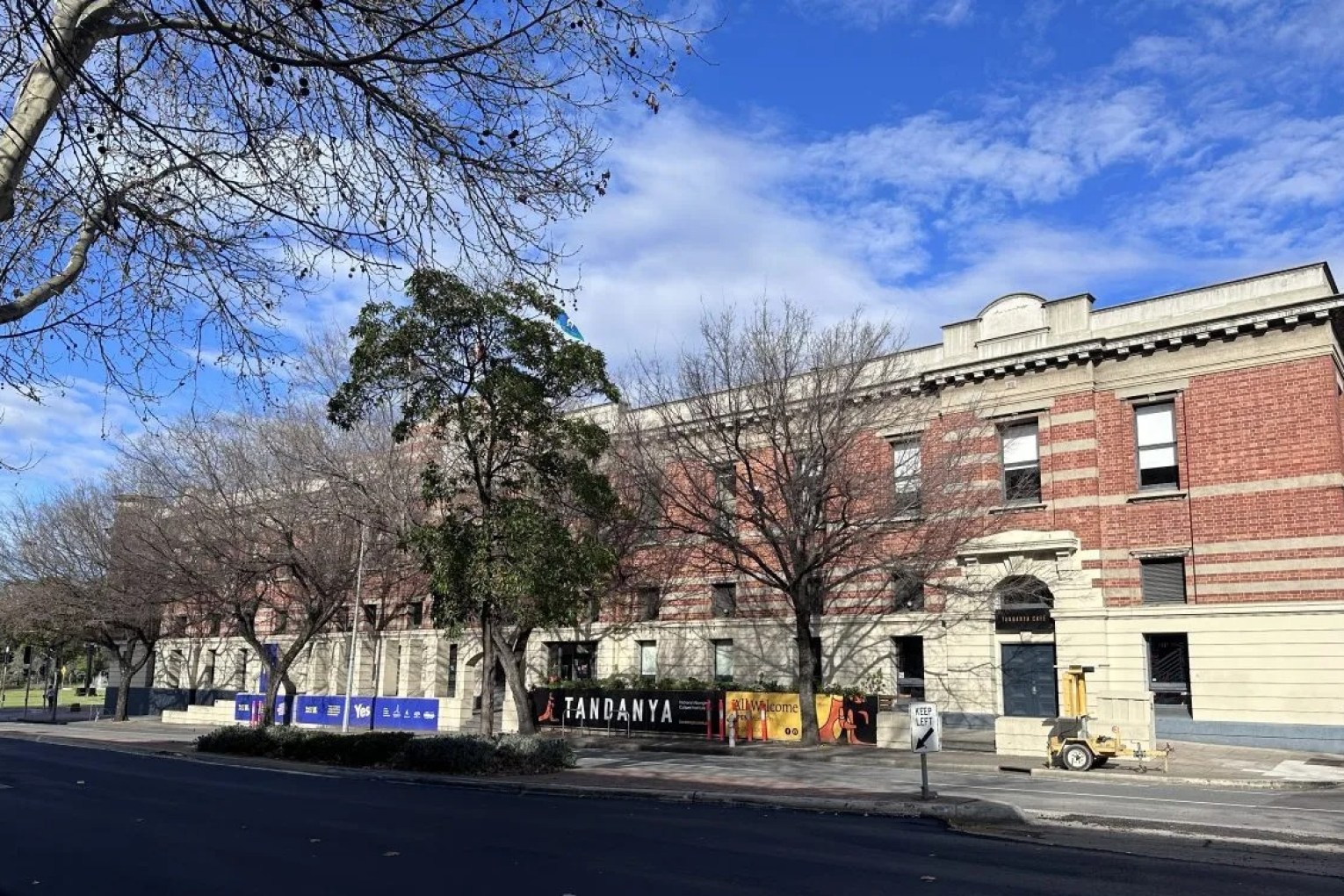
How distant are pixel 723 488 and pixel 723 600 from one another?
876 cm

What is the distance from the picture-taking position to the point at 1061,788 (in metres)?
17.5

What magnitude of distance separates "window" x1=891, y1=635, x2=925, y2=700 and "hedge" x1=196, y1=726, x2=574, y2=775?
13718 mm

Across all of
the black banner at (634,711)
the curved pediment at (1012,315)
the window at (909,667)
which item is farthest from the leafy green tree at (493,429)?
the curved pediment at (1012,315)

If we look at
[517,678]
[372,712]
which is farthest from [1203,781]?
[372,712]

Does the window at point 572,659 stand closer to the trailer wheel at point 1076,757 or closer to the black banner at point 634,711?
the black banner at point 634,711

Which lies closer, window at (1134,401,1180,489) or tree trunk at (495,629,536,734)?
tree trunk at (495,629,536,734)

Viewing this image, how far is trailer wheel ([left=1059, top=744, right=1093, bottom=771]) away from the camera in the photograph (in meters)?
19.7

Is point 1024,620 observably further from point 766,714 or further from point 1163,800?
point 1163,800

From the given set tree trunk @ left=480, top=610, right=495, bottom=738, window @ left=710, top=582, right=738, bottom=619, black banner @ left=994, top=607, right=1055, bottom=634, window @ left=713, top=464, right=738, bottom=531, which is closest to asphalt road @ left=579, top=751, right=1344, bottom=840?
tree trunk @ left=480, top=610, right=495, bottom=738

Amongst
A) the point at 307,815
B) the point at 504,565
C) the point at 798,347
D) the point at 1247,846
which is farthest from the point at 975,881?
the point at 798,347

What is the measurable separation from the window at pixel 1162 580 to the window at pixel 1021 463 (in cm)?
357

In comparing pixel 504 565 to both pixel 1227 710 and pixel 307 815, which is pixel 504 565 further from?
Answer: pixel 1227 710

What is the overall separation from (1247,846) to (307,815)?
11.7 m

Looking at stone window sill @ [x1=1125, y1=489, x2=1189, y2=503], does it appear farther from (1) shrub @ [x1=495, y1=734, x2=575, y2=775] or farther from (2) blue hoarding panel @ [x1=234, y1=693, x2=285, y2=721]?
(2) blue hoarding panel @ [x1=234, y1=693, x2=285, y2=721]
